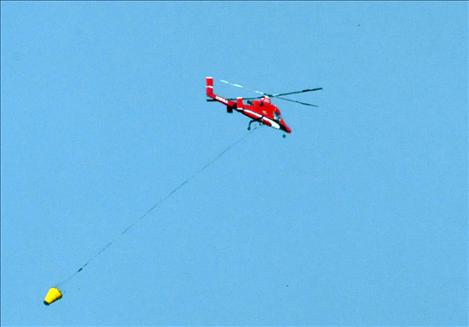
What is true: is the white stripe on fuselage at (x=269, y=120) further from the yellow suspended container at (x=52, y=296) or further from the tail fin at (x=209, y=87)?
the yellow suspended container at (x=52, y=296)

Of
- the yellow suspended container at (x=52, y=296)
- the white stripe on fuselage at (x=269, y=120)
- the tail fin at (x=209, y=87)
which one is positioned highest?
the tail fin at (x=209, y=87)

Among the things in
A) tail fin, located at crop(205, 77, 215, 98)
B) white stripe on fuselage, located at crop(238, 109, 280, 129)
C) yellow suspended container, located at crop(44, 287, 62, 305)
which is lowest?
yellow suspended container, located at crop(44, 287, 62, 305)

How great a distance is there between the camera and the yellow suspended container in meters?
38.9

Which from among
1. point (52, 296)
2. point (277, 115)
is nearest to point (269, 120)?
point (277, 115)

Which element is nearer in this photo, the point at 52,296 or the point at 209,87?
the point at 52,296

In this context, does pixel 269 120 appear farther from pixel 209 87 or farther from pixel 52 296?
pixel 52 296

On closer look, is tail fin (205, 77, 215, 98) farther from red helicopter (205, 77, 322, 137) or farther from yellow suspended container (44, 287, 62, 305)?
yellow suspended container (44, 287, 62, 305)

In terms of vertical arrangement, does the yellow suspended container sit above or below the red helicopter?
below

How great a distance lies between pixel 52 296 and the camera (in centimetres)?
3897

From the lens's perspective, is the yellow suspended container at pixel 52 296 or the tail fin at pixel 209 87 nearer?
the yellow suspended container at pixel 52 296

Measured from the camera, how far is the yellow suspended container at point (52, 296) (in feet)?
128

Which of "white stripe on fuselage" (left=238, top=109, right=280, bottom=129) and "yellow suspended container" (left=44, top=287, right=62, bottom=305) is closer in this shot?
"yellow suspended container" (left=44, top=287, right=62, bottom=305)

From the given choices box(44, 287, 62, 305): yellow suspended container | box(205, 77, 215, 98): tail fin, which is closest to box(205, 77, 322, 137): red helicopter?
box(205, 77, 215, 98): tail fin

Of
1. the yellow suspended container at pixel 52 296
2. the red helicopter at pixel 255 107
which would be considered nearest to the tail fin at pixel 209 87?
the red helicopter at pixel 255 107
